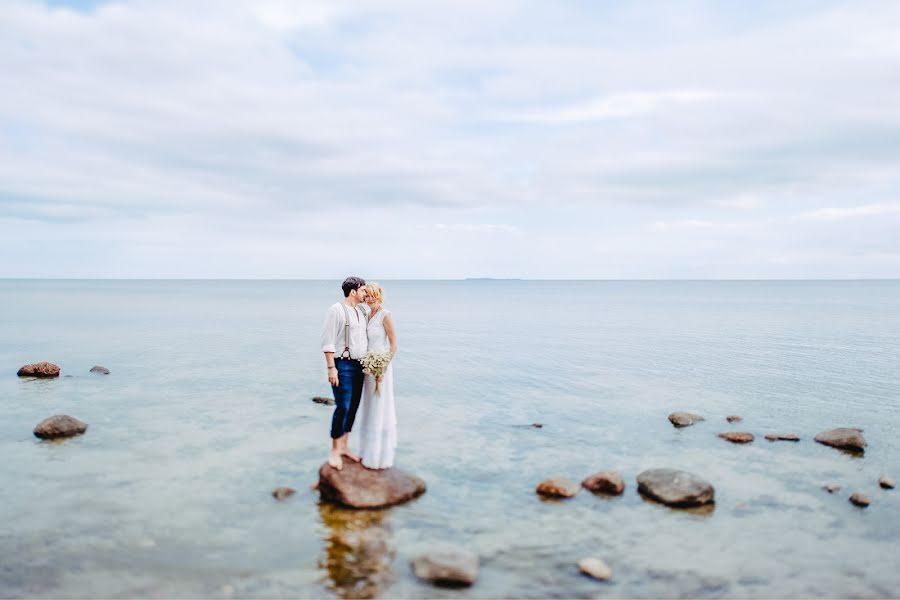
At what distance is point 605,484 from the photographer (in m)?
14.2

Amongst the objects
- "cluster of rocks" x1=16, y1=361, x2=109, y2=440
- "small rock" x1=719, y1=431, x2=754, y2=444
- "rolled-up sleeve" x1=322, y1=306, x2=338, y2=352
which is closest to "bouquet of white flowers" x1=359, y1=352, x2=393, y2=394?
"rolled-up sleeve" x1=322, y1=306, x2=338, y2=352

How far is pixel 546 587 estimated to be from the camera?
9891 millimetres

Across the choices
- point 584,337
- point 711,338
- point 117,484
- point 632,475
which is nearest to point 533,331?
point 584,337

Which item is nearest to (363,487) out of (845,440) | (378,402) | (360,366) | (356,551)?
(378,402)

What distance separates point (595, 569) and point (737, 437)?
36.3 feet

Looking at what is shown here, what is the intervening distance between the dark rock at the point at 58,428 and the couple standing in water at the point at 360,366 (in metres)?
10.2

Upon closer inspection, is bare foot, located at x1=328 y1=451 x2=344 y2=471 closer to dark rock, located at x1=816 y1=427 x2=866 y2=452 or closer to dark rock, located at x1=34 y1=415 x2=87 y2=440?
dark rock, located at x1=34 y1=415 x2=87 y2=440

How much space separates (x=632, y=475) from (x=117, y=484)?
12021 mm

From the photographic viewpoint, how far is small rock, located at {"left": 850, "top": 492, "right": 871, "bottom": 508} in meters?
13.8

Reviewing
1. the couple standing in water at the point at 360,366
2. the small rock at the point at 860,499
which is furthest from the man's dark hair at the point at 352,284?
the small rock at the point at 860,499

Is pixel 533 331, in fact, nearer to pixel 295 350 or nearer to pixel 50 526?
pixel 295 350

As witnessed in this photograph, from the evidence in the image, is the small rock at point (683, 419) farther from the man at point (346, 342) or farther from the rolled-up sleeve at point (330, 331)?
the rolled-up sleeve at point (330, 331)

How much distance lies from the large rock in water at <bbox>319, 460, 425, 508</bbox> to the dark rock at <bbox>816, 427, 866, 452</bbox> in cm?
1290

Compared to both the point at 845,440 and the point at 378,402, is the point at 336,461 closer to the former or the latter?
the point at 378,402
